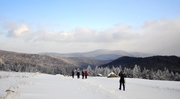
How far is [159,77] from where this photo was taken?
305 ft

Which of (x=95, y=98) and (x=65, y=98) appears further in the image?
(x=95, y=98)

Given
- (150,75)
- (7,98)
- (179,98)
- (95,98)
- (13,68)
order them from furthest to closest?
(13,68) → (150,75) → (179,98) → (95,98) → (7,98)

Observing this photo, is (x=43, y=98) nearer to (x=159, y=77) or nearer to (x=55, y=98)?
(x=55, y=98)

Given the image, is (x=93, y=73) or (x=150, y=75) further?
(x=93, y=73)

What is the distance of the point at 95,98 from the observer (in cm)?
1185

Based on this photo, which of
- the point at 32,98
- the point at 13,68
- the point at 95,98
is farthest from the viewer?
the point at 13,68

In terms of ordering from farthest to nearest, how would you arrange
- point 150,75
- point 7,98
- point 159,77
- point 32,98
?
point 150,75
point 159,77
point 32,98
point 7,98

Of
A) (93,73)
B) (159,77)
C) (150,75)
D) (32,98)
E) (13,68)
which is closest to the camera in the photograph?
(32,98)

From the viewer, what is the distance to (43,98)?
1064cm

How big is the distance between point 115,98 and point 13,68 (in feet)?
503

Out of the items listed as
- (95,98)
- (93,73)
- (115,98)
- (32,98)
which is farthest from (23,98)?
(93,73)

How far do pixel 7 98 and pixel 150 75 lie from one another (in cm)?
9707

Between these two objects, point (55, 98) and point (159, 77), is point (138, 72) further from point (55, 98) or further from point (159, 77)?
point (55, 98)

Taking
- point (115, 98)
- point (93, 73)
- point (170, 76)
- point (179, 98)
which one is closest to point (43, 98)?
point (115, 98)
